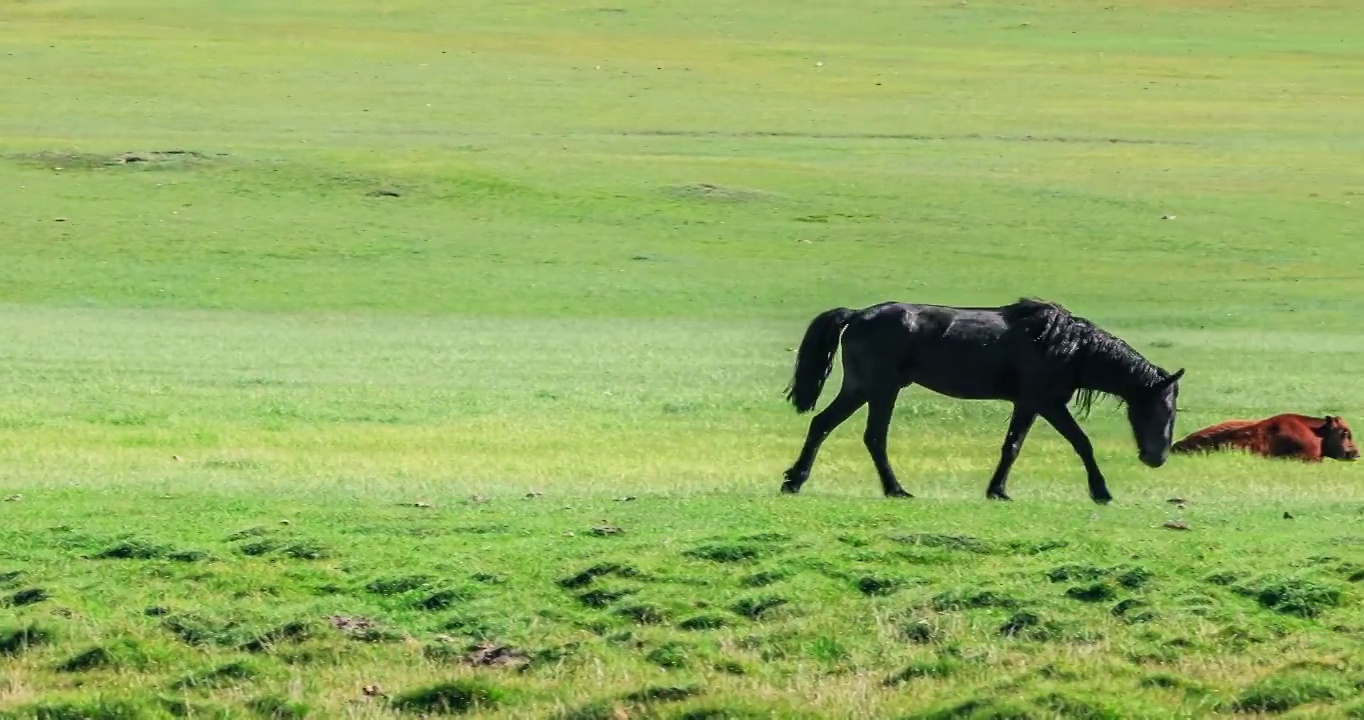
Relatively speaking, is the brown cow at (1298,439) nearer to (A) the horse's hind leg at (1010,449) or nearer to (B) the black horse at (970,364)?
(B) the black horse at (970,364)

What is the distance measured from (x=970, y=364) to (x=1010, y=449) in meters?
0.64

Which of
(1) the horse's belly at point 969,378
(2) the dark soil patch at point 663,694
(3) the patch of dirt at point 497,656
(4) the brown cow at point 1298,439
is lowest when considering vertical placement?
(4) the brown cow at point 1298,439

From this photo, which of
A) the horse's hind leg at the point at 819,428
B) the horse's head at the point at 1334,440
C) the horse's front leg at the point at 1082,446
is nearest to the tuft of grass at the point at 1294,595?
the horse's front leg at the point at 1082,446

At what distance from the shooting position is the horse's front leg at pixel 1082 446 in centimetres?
1384

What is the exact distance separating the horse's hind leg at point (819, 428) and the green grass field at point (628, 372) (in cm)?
51

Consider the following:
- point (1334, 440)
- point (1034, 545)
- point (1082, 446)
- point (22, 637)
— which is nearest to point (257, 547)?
point (22, 637)

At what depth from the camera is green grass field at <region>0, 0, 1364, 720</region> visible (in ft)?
31.1

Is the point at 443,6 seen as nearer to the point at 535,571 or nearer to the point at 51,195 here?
the point at 51,195

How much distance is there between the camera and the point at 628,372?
2459 cm

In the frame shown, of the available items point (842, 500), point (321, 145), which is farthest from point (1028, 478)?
point (321, 145)

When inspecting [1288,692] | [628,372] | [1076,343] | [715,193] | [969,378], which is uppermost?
[1076,343]

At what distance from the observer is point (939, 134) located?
55969mm

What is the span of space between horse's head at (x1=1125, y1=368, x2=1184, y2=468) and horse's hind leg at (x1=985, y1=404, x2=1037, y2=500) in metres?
0.79

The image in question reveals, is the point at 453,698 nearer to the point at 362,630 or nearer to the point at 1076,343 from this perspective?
the point at 362,630
